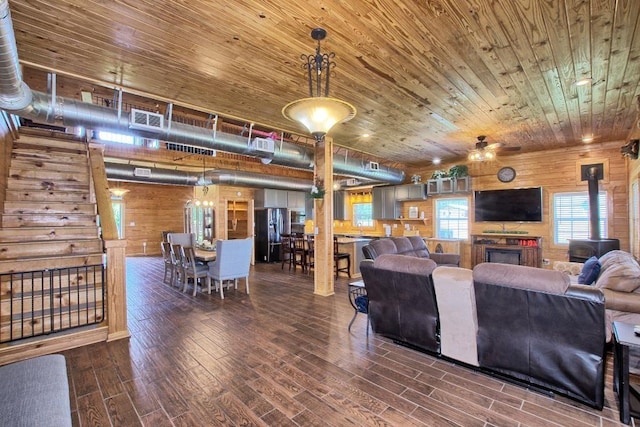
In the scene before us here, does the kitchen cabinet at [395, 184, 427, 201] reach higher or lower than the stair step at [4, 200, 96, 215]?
higher

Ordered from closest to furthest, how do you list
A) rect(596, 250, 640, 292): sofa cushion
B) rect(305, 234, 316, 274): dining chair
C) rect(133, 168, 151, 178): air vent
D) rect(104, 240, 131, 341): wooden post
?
rect(596, 250, 640, 292): sofa cushion < rect(104, 240, 131, 341): wooden post < rect(133, 168, 151, 178): air vent < rect(305, 234, 316, 274): dining chair

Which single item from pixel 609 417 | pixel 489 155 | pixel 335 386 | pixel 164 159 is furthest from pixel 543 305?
pixel 164 159

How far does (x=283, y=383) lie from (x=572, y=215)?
22.4 feet

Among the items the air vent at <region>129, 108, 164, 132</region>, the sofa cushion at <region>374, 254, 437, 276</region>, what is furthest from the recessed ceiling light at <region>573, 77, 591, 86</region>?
the air vent at <region>129, 108, 164, 132</region>

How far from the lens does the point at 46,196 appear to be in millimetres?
4230

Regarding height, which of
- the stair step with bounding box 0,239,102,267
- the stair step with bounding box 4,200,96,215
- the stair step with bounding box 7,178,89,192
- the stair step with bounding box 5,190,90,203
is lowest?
the stair step with bounding box 0,239,102,267

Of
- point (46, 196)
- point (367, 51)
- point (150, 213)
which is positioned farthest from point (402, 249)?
point (150, 213)

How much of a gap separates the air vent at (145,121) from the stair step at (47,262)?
1.65m

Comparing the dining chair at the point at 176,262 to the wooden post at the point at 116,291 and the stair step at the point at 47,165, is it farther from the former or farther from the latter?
the wooden post at the point at 116,291

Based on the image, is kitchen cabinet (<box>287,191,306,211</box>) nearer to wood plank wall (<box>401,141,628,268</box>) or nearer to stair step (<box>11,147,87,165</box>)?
wood plank wall (<box>401,141,628,268</box>)

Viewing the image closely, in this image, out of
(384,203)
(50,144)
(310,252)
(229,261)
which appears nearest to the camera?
(50,144)

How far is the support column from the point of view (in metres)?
5.29

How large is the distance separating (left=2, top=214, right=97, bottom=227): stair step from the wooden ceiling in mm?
2103

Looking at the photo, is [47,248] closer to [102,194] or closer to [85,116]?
[102,194]
